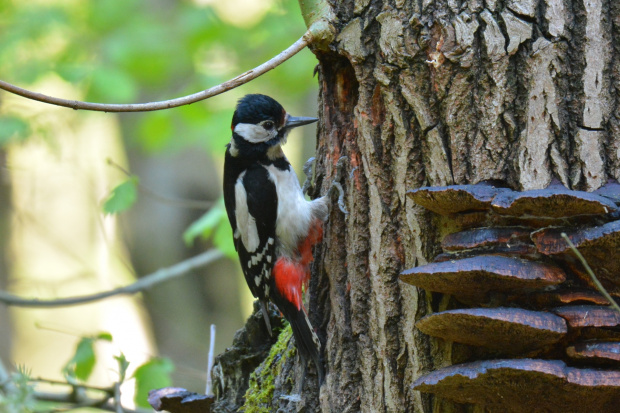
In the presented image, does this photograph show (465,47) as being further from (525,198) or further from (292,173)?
(292,173)

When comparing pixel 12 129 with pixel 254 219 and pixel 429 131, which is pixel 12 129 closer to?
pixel 254 219

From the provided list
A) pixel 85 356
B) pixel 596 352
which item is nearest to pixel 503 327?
pixel 596 352

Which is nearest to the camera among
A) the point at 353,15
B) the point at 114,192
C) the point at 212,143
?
the point at 353,15

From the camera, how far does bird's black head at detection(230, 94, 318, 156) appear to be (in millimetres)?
3732

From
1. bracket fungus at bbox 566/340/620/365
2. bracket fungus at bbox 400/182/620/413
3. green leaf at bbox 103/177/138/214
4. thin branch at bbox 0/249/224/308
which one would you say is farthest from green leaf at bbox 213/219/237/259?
bracket fungus at bbox 566/340/620/365

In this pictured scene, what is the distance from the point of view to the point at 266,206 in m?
3.70

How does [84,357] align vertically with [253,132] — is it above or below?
below

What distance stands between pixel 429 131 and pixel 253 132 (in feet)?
5.92

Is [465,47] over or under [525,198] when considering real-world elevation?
over

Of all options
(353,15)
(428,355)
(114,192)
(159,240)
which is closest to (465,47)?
(353,15)

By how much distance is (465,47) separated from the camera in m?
2.07

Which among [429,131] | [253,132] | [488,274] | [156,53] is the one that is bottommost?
[488,274]

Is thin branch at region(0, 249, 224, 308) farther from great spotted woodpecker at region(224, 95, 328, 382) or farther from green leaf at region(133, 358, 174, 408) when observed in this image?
great spotted woodpecker at region(224, 95, 328, 382)

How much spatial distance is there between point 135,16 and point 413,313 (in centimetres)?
646
